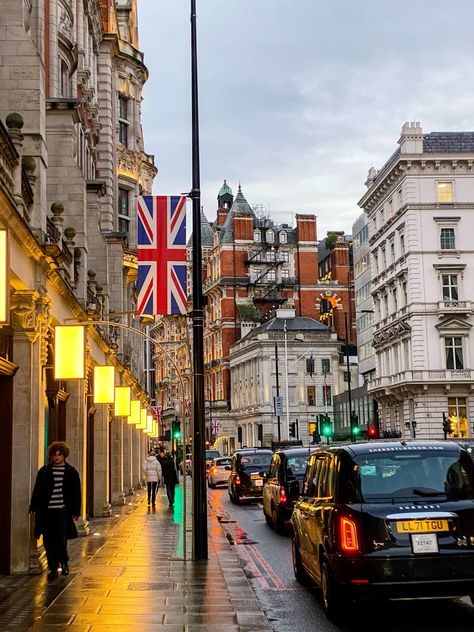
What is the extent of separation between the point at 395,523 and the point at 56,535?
242 inches

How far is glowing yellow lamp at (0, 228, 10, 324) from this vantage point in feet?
32.1

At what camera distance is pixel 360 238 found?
8906 cm

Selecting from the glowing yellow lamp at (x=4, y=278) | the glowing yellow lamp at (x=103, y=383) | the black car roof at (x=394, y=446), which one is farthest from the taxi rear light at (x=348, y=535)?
the glowing yellow lamp at (x=103, y=383)

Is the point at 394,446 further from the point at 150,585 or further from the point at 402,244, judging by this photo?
the point at 402,244

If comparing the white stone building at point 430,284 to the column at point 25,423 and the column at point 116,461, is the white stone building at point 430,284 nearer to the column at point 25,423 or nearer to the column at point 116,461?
the column at point 116,461

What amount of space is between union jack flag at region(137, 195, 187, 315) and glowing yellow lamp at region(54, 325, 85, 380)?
120 cm

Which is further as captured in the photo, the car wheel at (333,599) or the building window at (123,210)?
the building window at (123,210)

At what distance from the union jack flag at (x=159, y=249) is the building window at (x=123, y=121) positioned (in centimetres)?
2760

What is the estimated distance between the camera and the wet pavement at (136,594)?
9.88m

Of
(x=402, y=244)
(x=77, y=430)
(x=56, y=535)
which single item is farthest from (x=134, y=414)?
(x=402, y=244)

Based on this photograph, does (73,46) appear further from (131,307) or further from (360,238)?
(360,238)

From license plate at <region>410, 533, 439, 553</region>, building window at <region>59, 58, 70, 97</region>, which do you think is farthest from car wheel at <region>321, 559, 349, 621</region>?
building window at <region>59, 58, 70, 97</region>

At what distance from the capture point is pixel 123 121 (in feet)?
141

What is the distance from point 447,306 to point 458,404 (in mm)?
6930
